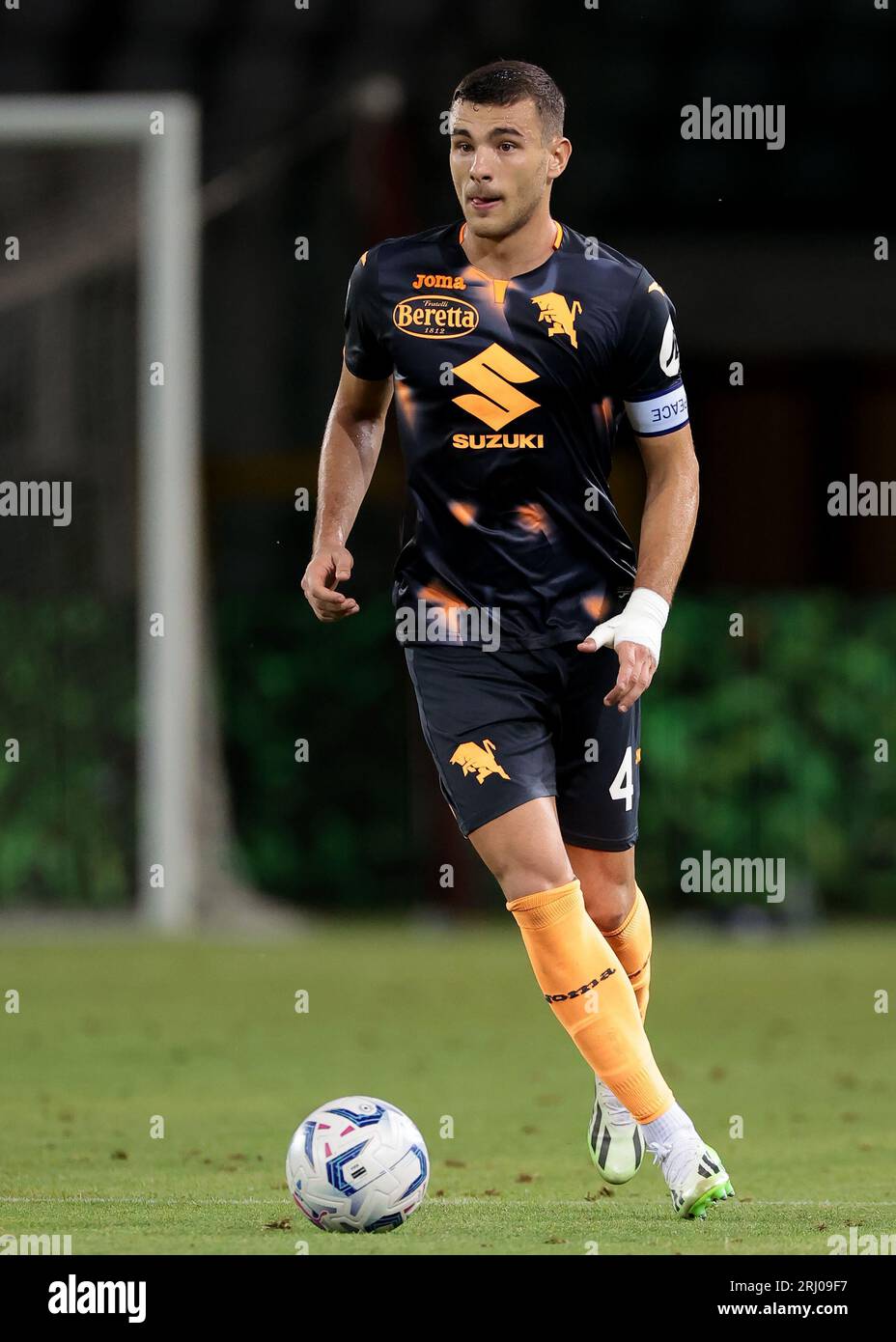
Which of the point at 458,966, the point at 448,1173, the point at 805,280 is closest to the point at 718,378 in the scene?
the point at 805,280

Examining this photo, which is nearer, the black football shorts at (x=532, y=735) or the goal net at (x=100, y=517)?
the black football shorts at (x=532, y=735)

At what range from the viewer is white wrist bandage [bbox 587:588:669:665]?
5.54 m

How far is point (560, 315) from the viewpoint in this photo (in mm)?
5730

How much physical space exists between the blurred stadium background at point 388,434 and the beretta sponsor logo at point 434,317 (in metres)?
7.94

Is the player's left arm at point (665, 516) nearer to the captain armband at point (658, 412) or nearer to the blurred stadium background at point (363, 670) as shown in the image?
the captain armband at point (658, 412)

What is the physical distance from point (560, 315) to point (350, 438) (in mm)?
651

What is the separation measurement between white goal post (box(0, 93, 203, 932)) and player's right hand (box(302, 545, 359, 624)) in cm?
770

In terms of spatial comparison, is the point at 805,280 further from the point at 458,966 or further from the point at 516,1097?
the point at 516,1097

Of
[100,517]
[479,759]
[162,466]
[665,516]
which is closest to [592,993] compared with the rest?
[479,759]

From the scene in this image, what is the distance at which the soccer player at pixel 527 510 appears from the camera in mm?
5559

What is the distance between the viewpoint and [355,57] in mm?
19750

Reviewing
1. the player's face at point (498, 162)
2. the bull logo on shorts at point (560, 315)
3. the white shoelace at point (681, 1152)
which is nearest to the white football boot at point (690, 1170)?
the white shoelace at point (681, 1152)

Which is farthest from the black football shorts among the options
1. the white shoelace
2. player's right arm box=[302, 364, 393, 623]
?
the white shoelace

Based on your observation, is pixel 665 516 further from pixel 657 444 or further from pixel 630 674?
pixel 630 674
